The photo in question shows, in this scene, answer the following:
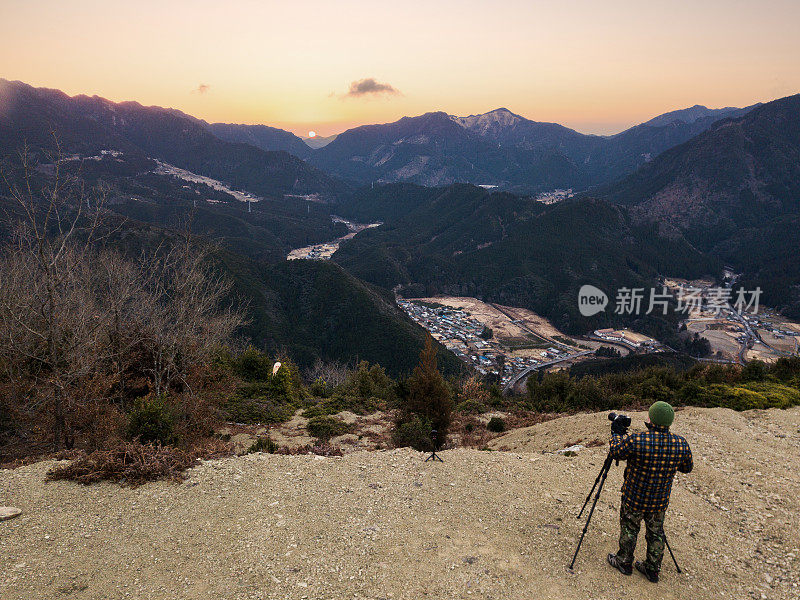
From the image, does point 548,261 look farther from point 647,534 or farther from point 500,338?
point 647,534

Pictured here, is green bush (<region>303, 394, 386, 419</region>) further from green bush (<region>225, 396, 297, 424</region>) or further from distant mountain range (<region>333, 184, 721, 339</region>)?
distant mountain range (<region>333, 184, 721, 339</region>)

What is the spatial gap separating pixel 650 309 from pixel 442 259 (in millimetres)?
87046

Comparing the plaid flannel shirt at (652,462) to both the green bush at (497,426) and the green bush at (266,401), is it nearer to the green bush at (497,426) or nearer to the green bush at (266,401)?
the green bush at (497,426)

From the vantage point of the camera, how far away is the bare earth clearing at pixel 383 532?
561cm

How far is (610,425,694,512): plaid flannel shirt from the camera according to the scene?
5.26m

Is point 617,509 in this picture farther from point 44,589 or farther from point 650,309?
point 650,309

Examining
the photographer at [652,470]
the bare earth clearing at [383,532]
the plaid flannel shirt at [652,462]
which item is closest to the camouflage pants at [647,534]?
the photographer at [652,470]

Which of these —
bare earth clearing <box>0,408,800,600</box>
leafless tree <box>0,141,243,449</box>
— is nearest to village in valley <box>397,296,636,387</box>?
leafless tree <box>0,141,243,449</box>

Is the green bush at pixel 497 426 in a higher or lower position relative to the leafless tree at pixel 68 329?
lower

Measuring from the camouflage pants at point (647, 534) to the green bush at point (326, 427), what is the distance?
1158 centimetres

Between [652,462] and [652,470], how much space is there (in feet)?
0.40

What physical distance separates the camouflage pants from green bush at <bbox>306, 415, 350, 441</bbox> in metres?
11.6

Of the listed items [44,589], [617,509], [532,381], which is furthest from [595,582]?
[532,381]

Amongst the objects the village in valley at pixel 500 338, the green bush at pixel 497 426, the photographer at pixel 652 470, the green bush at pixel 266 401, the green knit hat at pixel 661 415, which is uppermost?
the green knit hat at pixel 661 415
